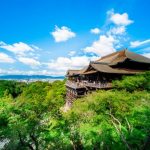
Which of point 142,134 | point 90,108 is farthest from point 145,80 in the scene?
point 142,134

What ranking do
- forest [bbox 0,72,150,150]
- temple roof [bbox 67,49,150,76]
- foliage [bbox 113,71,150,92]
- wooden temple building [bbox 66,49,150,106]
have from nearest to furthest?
forest [bbox 0,72,150,150] → foliage [bbox 113,71,150,92] → wooden temple building [bbox 66,49,150,106] → temple roof [bbox 67,49,150,76]

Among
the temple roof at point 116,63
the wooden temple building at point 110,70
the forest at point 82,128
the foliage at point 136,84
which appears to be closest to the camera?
the forest at point 82,128

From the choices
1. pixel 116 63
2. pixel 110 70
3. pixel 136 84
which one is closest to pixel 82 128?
pixel 136 84

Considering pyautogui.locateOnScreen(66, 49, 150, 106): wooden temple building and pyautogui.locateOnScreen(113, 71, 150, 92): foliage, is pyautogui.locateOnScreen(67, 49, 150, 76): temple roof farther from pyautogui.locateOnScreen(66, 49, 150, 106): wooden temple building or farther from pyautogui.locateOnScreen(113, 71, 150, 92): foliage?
pyautogui.locateOnScreen(113, 71, 150, 92): foliage

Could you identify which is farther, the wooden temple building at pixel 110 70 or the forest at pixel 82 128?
the wooden temple building at pixel 110 70

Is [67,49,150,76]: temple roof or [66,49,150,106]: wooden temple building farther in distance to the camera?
[67,49,150,76]: temple roof

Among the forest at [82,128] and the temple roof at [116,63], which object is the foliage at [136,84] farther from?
the forest at [82,128]

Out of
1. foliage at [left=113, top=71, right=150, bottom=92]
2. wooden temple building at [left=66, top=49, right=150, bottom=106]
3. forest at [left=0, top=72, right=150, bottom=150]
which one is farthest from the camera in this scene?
wooden temple building at [left=66, top=49, right=150, bottom=106]

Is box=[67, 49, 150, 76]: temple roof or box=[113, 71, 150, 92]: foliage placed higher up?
box=[67, 49, 150, 76]: temple roof

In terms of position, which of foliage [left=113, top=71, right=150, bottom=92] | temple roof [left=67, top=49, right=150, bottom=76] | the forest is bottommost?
the forest

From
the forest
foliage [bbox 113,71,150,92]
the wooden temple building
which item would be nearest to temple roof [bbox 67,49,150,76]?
the wooden temple building

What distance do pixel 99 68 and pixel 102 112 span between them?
1576 centimetres

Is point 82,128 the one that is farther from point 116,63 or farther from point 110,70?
point 116,63

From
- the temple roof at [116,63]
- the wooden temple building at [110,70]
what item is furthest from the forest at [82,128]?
the temple roof at [116,63]
